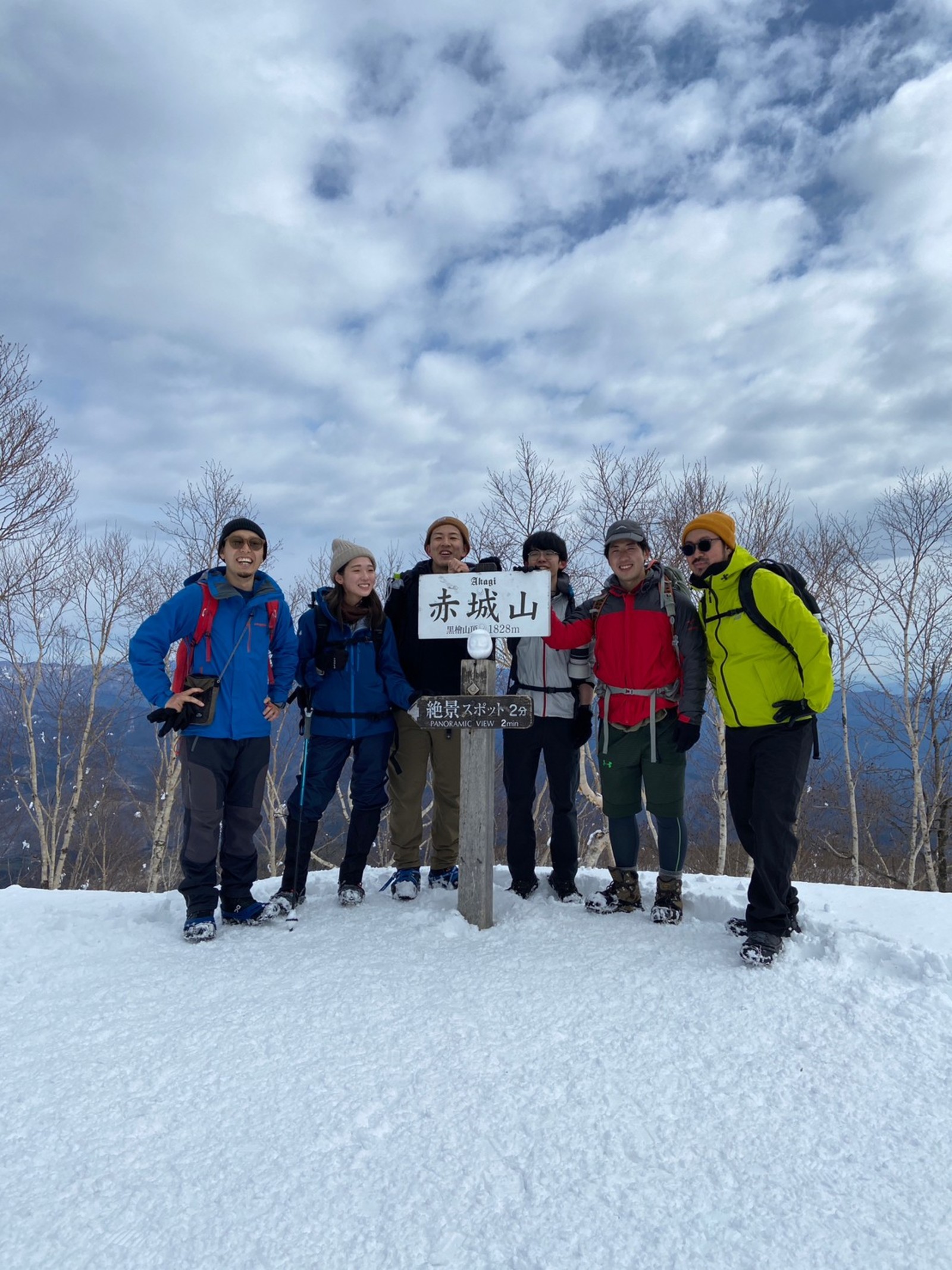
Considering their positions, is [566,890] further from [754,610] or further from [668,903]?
[754,610]

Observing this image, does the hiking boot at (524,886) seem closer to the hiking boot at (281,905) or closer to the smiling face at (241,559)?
the hiking boot at (281,905)

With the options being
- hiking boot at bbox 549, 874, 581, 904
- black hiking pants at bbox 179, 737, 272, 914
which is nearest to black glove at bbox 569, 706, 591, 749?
hiking boot at bbox 549, 874, 581, 904

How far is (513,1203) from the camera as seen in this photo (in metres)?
1.66

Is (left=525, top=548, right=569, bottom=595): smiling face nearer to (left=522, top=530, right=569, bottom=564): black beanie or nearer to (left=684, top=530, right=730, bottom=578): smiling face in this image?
(left=522, top=530, right=569, bottom=564): black beanie

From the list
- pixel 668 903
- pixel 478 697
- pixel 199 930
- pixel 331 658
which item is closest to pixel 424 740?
pixel 478 697

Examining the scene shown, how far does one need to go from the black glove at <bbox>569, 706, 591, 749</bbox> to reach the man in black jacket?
2.57 ft

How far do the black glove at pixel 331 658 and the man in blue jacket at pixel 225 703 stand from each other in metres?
0.19

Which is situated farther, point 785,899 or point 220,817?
point 220,817

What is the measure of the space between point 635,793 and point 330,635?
81.3 inches

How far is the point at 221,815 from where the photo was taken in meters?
3.58

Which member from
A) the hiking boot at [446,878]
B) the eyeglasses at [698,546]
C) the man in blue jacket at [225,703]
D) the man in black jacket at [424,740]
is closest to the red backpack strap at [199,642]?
the man in blue jacket at [225,703]

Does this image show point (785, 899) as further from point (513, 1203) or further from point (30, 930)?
point (30, 930)

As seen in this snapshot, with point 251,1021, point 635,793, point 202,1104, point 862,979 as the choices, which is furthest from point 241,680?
point 862,979

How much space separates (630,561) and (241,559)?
7.21 feet
